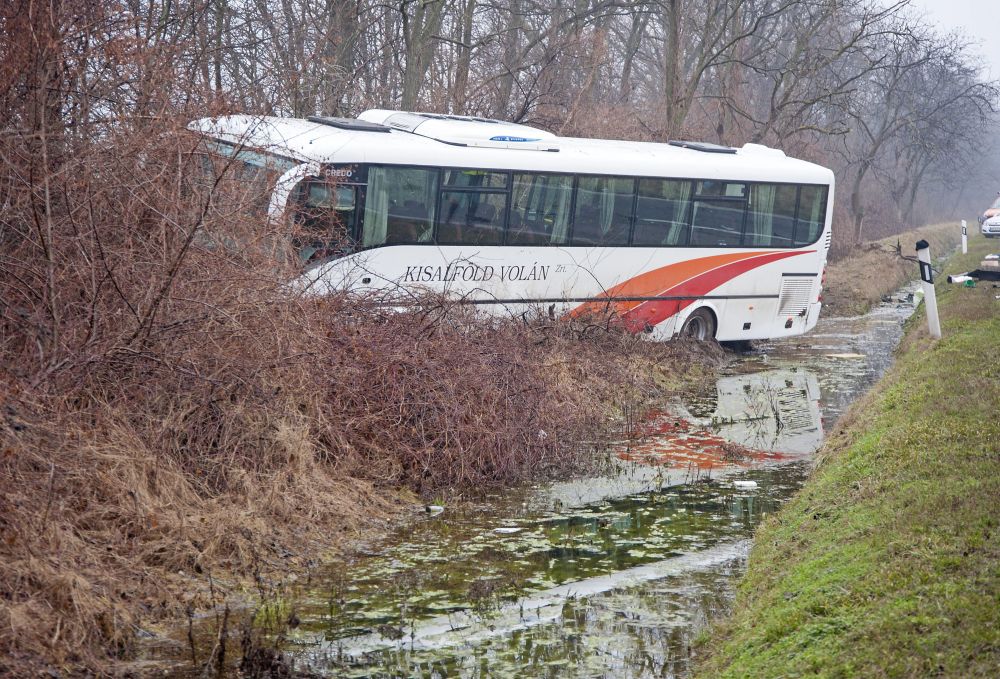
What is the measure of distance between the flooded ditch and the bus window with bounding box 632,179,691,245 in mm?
5321

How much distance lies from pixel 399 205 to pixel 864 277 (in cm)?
2014

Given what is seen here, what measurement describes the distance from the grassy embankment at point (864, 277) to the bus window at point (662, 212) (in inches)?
368

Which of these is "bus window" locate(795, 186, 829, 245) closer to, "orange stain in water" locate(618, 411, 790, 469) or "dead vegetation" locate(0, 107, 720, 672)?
"orange stain in water" locate(618, 411, 790, 469)

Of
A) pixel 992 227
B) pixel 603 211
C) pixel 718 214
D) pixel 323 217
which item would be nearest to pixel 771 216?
pixel 718 214

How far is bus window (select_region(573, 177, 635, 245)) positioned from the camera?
1700 cm

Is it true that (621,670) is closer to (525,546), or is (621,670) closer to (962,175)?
(525,546)

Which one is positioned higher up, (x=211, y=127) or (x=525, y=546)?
(x=211, y=127)

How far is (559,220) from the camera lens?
659 inches

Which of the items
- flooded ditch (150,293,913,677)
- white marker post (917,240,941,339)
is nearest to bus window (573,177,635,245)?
white marker post (917,240,941,339)

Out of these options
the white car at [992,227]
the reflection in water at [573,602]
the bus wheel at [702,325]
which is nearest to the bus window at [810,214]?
the bus wheel at [702,325]

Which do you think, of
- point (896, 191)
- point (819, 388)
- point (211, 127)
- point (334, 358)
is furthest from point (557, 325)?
point (896, 191)

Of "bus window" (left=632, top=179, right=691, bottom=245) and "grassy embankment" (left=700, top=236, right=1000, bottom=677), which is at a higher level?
"bus window" (left=632, top=179, right=691, bottom=245)

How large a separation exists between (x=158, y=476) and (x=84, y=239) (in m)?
1.84

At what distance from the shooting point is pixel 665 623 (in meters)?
7.04
